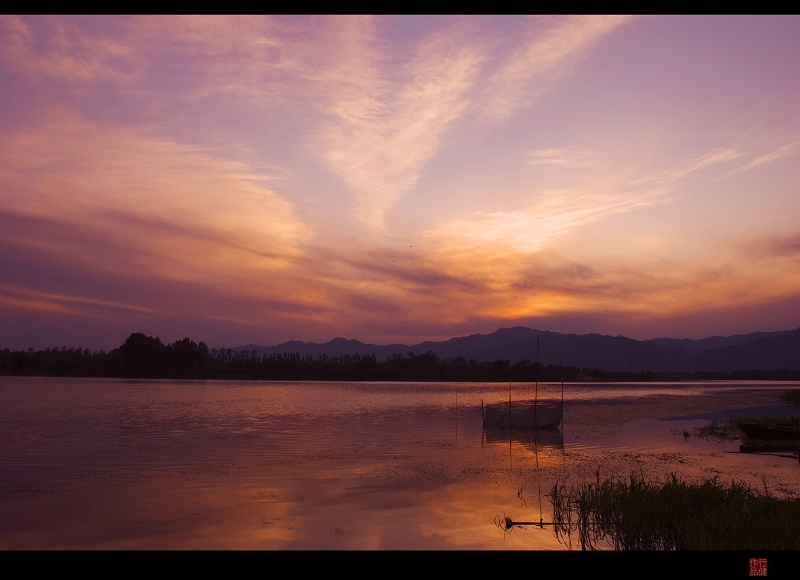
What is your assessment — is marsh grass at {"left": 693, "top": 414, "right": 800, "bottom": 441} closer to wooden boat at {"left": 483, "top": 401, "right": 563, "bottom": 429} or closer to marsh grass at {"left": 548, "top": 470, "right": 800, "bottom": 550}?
wooden boat at {"left": 483, "top": 401, "right": 563, "bottom": 429}

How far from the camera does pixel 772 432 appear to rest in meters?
33.8


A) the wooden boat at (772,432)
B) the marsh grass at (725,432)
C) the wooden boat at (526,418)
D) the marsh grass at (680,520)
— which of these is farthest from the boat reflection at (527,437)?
the marsh grass at (680,520)

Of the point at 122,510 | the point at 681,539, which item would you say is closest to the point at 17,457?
the point at 122,510

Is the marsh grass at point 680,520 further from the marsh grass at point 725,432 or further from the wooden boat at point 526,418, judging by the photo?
the wooden boat at point 526,418

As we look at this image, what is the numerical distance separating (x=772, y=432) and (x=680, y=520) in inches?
950

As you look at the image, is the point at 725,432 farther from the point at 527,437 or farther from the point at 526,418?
the point at 527,437

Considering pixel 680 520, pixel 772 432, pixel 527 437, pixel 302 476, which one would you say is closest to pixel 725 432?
pixel 772 432

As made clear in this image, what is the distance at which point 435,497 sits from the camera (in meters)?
19.9

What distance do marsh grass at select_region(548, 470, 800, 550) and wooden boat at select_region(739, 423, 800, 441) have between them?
20.7 meters

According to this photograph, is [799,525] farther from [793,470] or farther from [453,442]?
[453,442]

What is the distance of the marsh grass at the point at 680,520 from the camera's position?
1243 cm

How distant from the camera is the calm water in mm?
15375

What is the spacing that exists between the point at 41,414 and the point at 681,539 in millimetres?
49292

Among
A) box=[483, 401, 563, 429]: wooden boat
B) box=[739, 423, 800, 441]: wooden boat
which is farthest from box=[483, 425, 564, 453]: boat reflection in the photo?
box=[739, 423, 800, 441]: wooden boat
